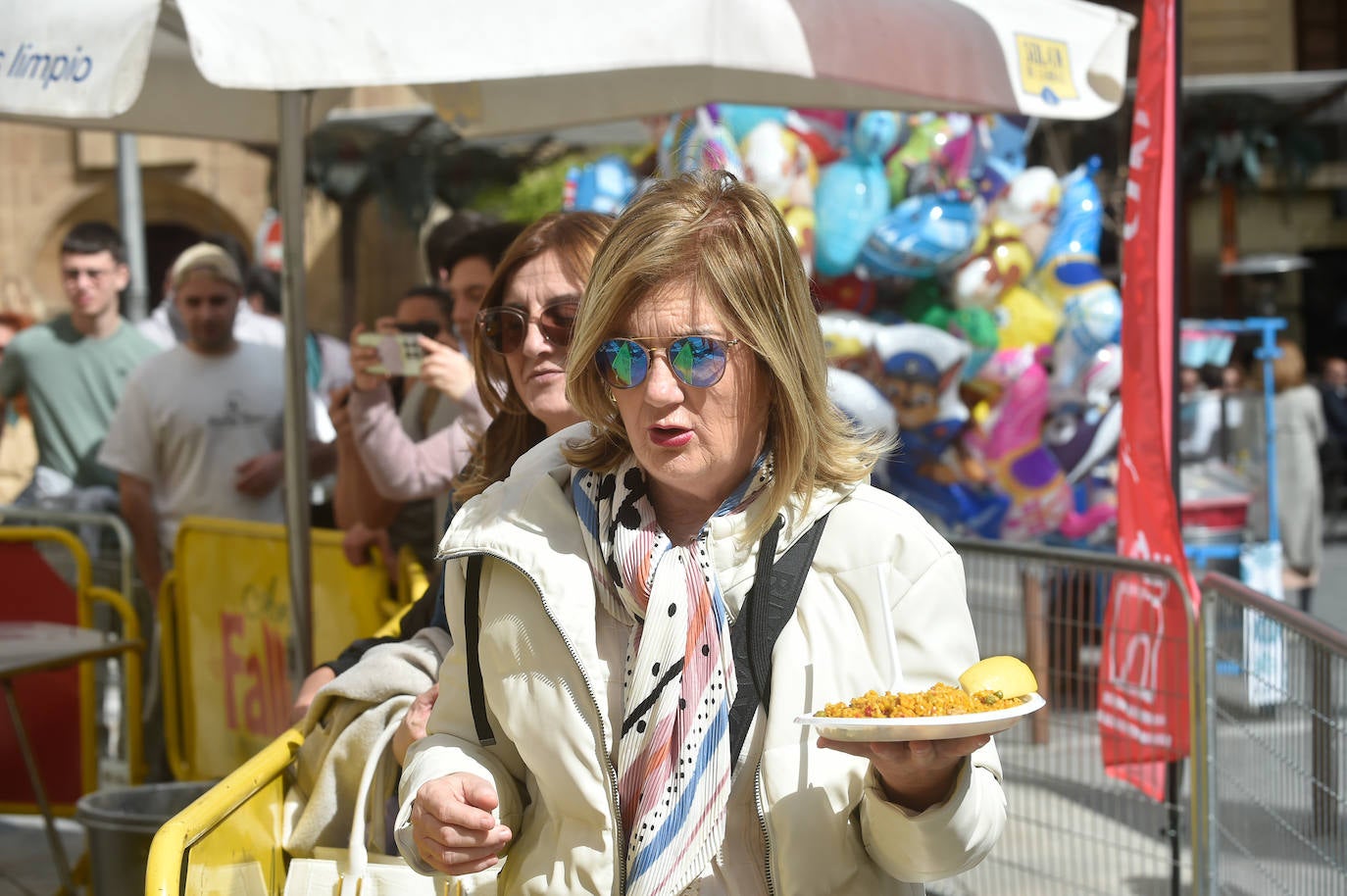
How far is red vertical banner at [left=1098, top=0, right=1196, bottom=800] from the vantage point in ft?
12.7

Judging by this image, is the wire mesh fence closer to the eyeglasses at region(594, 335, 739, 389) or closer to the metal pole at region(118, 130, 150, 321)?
the eyeglasses at region(594, 335, 739, 389)

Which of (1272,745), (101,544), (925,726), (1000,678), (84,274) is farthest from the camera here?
(84,274)

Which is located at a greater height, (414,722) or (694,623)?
(694,623)

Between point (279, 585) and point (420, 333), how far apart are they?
1.21 metres

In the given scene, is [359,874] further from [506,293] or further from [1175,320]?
[1175,320]

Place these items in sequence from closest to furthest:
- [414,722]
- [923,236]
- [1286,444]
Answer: [414,722] → [923,236] → [1286,444]

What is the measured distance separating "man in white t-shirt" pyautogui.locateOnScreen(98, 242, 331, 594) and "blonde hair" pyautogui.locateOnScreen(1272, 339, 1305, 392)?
7.67m

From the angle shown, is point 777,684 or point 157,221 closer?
point 777,684

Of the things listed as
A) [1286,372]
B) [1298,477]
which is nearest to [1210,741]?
[1298,477]

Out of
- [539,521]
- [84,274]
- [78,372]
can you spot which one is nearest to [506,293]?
[539,521]

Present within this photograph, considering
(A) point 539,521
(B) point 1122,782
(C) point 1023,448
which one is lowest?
(B) point 1122,782

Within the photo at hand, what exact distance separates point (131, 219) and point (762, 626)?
10668 mm

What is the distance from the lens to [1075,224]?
784 centimetres

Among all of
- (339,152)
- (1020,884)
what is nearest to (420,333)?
(1020,884)
